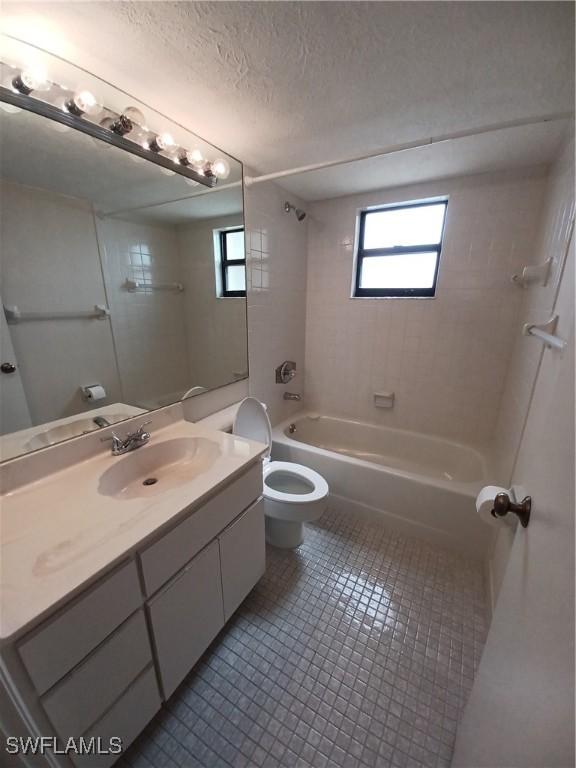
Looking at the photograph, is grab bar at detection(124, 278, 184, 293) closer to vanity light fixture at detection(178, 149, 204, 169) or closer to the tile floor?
vanity light fixture at detection(178, 149, 204, 169)

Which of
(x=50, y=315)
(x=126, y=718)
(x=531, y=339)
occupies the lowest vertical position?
(x=126, y=718)

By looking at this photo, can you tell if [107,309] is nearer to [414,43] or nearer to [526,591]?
[414,43]

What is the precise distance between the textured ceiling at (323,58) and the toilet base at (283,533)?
6.65 ft

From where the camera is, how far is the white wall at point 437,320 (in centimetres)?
191

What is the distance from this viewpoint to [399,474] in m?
1.84

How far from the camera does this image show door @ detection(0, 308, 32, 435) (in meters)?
0.92

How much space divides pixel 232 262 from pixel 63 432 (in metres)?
1.28

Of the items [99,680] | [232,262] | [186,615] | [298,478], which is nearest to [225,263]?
[232,262]

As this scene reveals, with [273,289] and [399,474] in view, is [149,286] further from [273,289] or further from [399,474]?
[399,474]

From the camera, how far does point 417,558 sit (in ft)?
5.52

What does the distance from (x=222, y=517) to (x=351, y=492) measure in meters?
1.19

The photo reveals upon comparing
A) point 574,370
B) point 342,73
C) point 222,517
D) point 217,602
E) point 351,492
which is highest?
point 342,73

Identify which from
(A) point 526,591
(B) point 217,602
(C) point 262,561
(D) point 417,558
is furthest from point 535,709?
(D) point 417,558

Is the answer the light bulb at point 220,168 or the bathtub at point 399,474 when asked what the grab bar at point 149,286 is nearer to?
the light bulb at point 220,168
